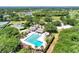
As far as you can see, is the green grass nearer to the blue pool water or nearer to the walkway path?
the walkway path

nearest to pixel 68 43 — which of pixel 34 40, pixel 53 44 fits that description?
pixel 53 44

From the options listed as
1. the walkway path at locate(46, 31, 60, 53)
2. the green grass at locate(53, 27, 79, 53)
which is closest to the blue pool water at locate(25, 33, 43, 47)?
the walkway path at locate(46, 31, 60, 53)

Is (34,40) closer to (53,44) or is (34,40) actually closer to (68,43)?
(53,44)

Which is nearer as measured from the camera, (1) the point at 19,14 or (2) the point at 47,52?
(2) the point at 47,52

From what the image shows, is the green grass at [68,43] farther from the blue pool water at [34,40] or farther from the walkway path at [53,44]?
the blue pool water at [34,40]

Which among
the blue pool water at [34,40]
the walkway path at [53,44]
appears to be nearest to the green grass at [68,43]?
the walkway path at [53,44]
